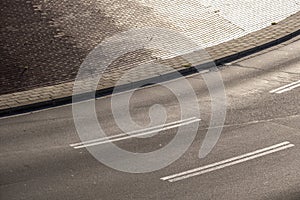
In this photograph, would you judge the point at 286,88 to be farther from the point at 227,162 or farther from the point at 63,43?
the point at 63,43

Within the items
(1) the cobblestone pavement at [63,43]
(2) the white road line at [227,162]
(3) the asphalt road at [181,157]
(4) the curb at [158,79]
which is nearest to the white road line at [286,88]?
(3) the asphalt road at [181,157]

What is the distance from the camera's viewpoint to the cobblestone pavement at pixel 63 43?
66.2 ft

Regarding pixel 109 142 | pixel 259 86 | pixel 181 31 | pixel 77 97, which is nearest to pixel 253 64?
pixel 259 86

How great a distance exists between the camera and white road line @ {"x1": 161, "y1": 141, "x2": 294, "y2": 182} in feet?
47.0

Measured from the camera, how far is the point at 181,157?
1533cm

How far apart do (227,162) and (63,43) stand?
946cm

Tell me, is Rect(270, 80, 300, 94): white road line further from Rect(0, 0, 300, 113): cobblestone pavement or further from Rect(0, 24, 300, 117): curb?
Rect(0, 0, 300, 113): cobblestone pavement

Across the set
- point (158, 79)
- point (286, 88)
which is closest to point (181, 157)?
point (286, 88)

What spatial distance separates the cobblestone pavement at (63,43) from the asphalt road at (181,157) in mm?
1280

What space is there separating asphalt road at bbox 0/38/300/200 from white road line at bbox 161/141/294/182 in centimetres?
2

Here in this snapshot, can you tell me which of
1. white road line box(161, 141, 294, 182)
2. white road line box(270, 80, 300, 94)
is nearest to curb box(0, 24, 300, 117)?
white road line box(270, 80, 300, 94)

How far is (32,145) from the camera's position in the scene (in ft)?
53.1

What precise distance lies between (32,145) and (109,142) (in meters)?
1.69

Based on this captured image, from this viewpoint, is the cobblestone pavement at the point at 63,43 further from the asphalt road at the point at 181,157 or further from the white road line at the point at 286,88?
the white road line at the point at 286,88
